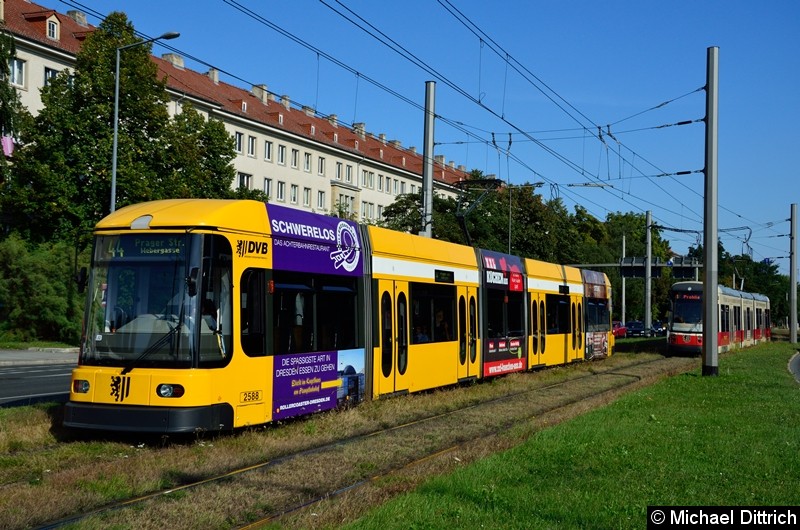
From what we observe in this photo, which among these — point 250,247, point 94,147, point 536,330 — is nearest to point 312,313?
point 250,247

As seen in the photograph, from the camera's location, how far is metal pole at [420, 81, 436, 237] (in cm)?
2466

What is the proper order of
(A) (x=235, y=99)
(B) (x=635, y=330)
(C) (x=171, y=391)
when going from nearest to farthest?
1. (C) (x=171, y=391)
2. (A) (x=235, y=99)
3. (B) (x=635, y=330)

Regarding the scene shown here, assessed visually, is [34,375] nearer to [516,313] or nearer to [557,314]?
[516,313]

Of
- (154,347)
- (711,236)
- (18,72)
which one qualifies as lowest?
(154,347)

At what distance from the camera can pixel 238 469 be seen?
10125mm

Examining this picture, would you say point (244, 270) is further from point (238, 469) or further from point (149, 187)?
point (149, 187)

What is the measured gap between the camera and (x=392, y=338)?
16.4 meters

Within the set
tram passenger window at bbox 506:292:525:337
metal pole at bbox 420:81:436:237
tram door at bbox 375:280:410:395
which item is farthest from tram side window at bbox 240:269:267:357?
metal pole at bbox 420:81:436:237

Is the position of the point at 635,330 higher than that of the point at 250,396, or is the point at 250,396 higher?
the point at 635,330

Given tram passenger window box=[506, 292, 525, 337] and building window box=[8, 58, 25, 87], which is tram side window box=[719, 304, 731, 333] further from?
building window box=[8, 58, 25, 87]

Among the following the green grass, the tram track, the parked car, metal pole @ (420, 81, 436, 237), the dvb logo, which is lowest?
the tram track

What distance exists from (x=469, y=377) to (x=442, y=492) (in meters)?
12.1

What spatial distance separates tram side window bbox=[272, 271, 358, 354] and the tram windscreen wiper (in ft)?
5.64

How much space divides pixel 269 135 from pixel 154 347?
61.2m
